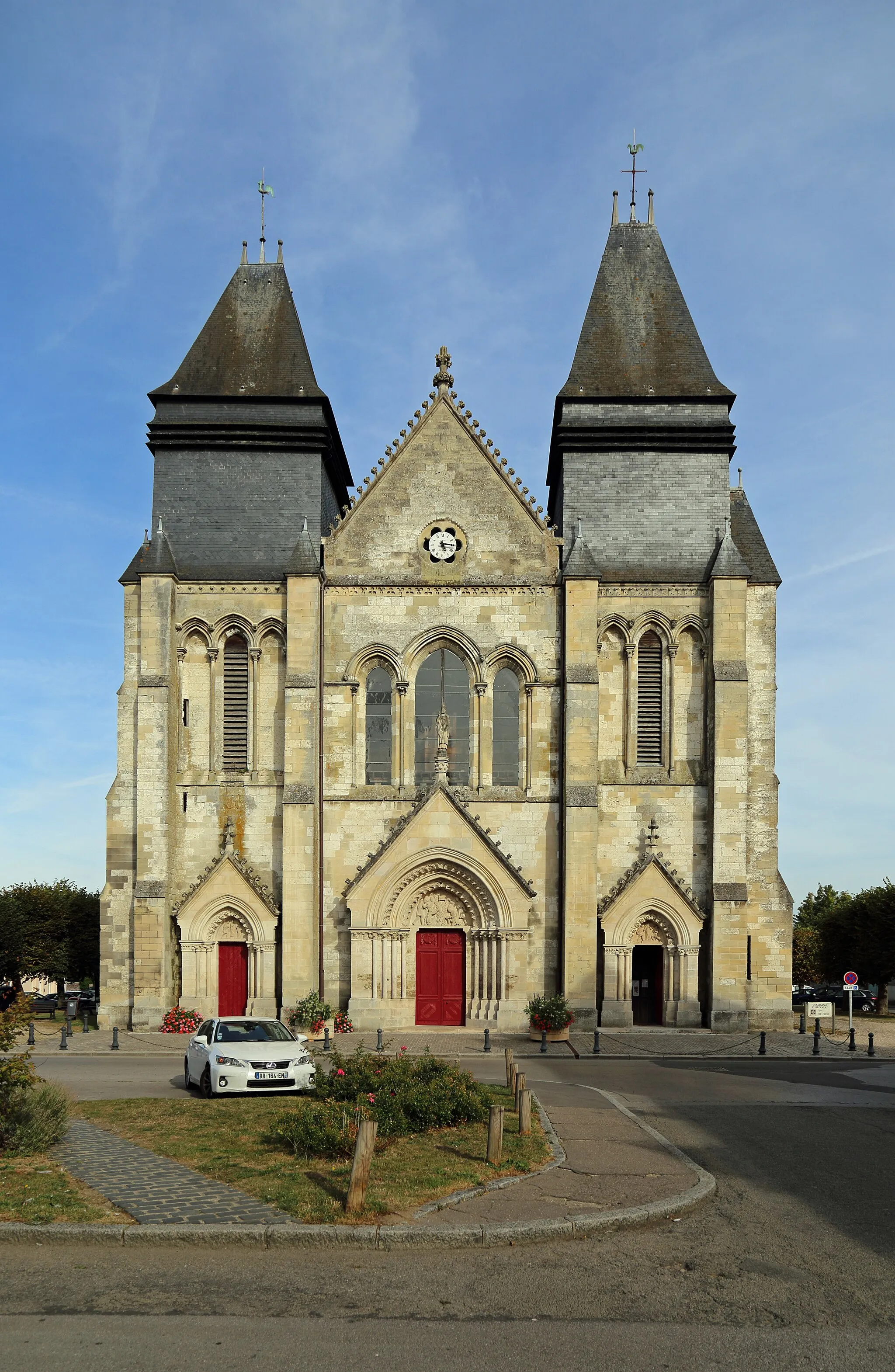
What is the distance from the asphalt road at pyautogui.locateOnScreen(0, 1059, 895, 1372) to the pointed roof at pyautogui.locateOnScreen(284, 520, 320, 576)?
20.2 m

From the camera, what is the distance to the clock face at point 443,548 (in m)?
29.9

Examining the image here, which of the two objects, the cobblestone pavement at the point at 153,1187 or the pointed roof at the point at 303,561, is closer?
the cobblestone pavement at the point at 153,1187

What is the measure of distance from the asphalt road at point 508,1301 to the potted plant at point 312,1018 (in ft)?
54.2

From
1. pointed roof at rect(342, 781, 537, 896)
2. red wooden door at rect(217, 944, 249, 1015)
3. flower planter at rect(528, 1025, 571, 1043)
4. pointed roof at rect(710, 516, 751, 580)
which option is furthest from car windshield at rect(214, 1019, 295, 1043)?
pointed roof at rect(710, 516, 751, 580)

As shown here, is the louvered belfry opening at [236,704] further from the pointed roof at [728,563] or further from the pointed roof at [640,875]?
the pointed roof at [728,563]

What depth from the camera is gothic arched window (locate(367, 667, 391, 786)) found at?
96.7 feet

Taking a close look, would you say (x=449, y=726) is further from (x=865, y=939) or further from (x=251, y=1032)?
(x=865, y=939)

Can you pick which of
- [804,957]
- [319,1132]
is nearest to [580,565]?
[319,1132]

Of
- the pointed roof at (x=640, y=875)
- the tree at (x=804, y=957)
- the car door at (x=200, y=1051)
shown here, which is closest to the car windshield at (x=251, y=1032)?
the car door at (x=200, y=1051)

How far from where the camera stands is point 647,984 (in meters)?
29.0

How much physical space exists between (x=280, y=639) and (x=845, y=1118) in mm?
18176

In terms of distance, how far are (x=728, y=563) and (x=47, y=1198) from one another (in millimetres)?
22952

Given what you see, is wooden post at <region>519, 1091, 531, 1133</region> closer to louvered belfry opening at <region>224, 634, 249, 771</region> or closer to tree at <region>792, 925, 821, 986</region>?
louvered belfry opening at <region>224, 634, 249, 771</region>

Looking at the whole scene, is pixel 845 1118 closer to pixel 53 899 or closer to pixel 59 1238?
pixel 59 1238
